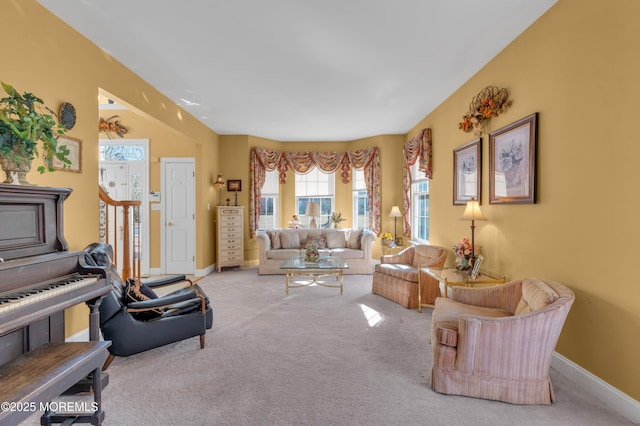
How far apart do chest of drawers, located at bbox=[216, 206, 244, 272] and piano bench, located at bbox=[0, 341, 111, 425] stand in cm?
426

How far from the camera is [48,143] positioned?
1869 mm

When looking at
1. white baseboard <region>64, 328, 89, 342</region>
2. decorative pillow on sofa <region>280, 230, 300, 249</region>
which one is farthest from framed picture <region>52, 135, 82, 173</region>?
decorative pillow on sofa <region>280, 230, 300, 249</region>

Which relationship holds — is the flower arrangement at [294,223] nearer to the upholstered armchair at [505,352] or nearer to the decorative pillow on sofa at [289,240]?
the decorative pillow on sofa at [289,240]

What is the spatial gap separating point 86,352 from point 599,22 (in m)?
3.93

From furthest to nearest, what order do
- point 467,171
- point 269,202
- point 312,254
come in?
point 269,202, point 312,254, point 467,171

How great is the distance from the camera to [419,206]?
602 cm

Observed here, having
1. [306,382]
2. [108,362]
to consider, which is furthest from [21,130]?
[306,382]

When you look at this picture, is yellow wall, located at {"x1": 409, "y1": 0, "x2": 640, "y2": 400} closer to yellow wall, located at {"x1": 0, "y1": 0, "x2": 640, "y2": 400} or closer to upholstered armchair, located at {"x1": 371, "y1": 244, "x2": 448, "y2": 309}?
yellow wall, located at {"x1": 0, "y1": 0, "x2": 640, "y2": 400}

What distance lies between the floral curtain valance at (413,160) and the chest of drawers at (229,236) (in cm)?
344

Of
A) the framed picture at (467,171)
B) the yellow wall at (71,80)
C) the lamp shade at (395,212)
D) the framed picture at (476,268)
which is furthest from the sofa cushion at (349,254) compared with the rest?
the yellow wall at (71,80)

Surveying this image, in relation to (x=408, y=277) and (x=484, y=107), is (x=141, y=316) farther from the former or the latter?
(x=484, y=107)

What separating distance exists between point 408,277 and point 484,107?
2.23 meters

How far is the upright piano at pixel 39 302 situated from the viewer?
4.87 ft

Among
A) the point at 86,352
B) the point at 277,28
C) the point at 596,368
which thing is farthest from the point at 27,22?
the point at 596,368
